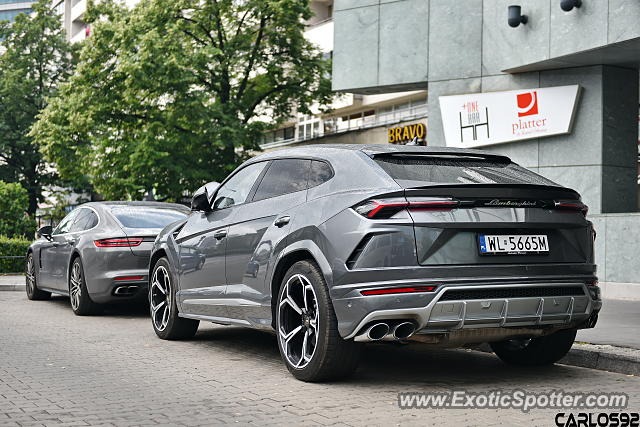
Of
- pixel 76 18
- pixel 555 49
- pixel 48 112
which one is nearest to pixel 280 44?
pixel 48 112

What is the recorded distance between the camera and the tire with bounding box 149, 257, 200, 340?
8.88 meters

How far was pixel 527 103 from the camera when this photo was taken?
1577cm

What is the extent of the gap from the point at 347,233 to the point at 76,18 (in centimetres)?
7231

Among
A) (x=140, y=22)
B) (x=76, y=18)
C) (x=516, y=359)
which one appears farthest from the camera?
(x=76, y=18)

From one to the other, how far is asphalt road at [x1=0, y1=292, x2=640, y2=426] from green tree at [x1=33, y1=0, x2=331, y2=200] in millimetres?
21146

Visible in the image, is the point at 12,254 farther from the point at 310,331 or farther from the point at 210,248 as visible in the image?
the point at 310,331

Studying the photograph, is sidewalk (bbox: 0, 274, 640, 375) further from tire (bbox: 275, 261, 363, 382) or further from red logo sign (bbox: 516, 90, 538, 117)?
red logo sign (bbox: 516, 90, 538, 117)

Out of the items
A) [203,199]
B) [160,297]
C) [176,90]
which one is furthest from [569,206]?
[176,90]

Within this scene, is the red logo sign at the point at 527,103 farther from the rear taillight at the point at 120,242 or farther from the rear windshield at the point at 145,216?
the rear taillight at the point at 120,242

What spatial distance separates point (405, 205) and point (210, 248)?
103 inches

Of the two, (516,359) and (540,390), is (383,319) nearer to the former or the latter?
(540,390)

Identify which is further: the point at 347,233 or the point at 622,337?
the point at 622,337

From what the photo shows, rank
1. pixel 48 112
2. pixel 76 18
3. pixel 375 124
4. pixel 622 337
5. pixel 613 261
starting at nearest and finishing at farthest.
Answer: pixel 622 337 → pixel 613 261 → pixel 48 112 → pixel 375 124 → pixel 76 18

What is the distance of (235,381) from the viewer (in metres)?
6.52
